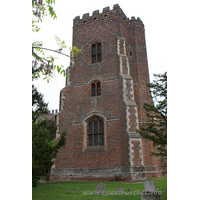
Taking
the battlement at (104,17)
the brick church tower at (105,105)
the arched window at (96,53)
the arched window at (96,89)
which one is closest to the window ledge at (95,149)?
the brick church tower at (105,105)

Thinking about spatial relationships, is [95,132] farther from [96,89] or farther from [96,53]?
[96,53]

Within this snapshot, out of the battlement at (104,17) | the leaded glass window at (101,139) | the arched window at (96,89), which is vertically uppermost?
the battlement at (104,17)

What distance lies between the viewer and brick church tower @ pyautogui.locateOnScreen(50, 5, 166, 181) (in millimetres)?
14609

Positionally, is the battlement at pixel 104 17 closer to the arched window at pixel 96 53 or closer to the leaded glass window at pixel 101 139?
the arched window at pixel 96 53

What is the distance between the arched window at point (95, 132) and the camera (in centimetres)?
1591

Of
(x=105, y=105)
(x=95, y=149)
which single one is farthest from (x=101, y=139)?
(x=105, y=105)

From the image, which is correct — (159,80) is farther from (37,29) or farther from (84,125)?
(84,125)

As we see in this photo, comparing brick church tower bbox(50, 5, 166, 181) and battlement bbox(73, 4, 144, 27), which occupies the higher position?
battlement bbox(73, 4, 144, 27)

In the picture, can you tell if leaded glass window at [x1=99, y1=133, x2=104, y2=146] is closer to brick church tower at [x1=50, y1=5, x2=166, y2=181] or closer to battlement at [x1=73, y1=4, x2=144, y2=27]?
brick church tower at [x1=50, y1=5, x2=166, y2=181]

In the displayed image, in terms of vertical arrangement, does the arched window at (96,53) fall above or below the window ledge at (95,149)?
above

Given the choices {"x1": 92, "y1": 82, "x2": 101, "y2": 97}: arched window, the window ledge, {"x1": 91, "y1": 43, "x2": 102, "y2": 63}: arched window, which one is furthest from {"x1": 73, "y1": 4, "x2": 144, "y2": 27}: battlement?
the window ledge

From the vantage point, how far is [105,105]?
16.4m

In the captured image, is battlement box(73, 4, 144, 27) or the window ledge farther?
battlement box(73, 4, 144, 27)

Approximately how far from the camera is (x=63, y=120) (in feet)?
55.5
